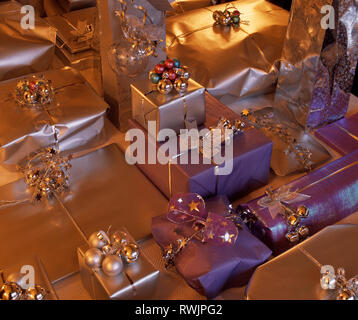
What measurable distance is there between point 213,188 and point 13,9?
0.94 m

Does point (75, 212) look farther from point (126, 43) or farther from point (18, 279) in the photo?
point (126, 43)

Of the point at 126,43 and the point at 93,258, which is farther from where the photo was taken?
the point at 126,43

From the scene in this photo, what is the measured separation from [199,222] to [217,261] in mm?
93

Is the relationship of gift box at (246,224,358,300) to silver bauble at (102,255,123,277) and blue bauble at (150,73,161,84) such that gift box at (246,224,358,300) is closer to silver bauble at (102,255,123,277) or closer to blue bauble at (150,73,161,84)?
silver bauble at (102,255,123,277)

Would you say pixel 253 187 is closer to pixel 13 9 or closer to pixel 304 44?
pixel 304 44

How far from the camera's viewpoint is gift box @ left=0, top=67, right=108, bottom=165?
104 cm

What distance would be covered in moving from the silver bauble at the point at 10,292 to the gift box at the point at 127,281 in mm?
115

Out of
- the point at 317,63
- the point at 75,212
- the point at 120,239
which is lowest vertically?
the point at 75,212

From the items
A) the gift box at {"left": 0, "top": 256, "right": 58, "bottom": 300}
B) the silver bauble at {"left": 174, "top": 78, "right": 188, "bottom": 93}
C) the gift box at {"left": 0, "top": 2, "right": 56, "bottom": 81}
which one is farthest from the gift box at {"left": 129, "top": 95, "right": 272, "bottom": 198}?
the gift box at {"left": 0, "top": 2, "right": 56, "bottom": 81}

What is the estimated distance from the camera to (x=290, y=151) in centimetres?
110

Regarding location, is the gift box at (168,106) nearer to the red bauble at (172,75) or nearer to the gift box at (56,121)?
the red bauble at (172,75)

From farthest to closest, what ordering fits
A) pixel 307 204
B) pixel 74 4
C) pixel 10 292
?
pixel 74 4
pixel 307 204
pixel 10 292

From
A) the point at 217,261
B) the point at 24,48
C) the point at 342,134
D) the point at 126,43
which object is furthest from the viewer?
the point at 24,48

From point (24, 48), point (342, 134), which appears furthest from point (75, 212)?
point (342, 134)
